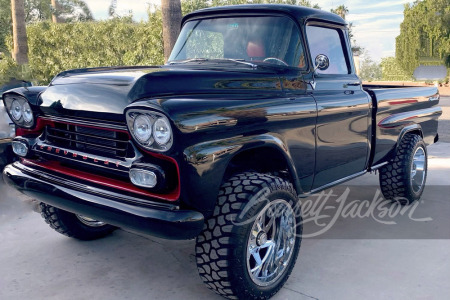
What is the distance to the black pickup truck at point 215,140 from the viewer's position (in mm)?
2551

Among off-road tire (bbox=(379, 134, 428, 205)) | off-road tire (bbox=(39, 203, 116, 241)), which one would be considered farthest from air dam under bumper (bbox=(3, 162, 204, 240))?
off-road tire (bbox=(379, 134, 428, 205))

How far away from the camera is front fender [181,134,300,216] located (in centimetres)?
251

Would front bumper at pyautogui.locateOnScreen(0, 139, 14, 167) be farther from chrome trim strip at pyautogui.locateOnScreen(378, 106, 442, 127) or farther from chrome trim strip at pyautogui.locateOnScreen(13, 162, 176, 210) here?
chrome trim strip at pyautogui.locateOnScreen(378, 106, 442, 127)

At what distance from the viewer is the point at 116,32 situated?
17.2 meters

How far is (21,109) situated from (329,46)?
272 centimetres

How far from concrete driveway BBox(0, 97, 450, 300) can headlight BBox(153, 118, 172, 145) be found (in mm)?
1204

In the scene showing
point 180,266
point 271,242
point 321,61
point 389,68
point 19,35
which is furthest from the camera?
point 389,68

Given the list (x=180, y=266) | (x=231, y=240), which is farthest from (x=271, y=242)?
(x=180, y=266)

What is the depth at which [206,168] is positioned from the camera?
2564mm

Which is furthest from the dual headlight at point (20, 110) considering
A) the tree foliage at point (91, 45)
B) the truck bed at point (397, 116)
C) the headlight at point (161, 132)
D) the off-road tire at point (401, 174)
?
the tree foliage at point (91, 45)

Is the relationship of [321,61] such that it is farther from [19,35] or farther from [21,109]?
[19,35]

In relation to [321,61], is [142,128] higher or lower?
lower

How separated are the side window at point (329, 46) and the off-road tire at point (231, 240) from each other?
1.55 metres

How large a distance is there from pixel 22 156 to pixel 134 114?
1.28m
